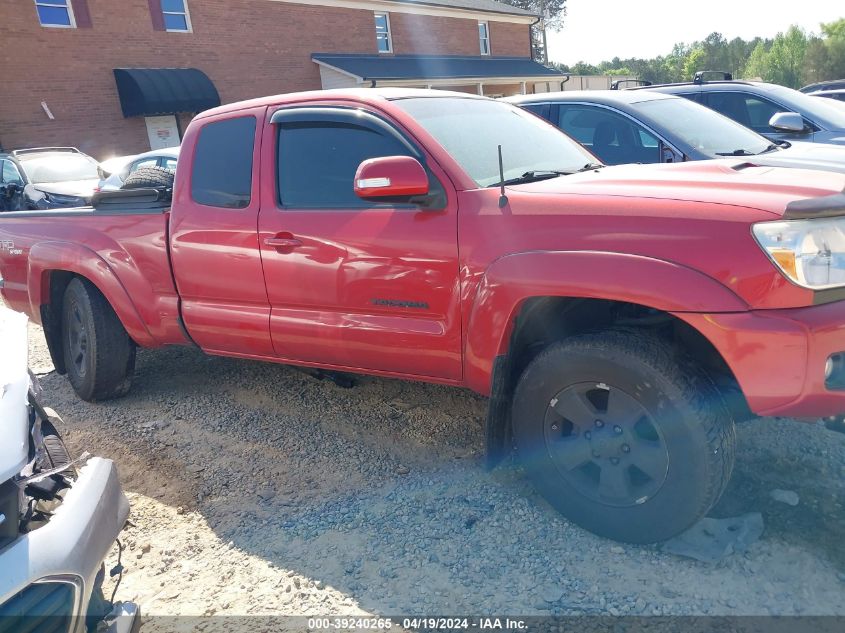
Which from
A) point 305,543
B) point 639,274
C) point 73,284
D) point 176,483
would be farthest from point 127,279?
point 639,274

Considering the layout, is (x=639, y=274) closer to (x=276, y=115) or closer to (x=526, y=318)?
(x=526, y=318)

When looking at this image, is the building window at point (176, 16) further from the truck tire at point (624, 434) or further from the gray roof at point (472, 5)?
the truck tire at point (624, 434)

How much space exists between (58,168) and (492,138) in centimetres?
1238

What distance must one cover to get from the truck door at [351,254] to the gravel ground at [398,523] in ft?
1.93

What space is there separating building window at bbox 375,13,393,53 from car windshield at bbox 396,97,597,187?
977 inches

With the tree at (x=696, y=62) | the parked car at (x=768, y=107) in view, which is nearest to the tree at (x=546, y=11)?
the tree at (x=696, y=62)

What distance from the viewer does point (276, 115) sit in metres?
3.63

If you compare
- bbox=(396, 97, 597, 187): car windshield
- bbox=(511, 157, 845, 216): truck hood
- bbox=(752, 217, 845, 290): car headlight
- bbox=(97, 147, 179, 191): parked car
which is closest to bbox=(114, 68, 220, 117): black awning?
bbox=(97, 147, 179, 191): parked car

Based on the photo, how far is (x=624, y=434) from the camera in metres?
2.64

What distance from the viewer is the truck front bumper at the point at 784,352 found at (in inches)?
87.9

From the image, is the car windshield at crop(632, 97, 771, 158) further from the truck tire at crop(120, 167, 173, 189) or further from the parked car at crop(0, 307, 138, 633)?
the parked car at crop(0, 307, 138, 633)

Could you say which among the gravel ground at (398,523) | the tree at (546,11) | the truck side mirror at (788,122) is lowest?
the gravel ground at (398,523)

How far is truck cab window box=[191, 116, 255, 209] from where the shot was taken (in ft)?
Result: 12.2

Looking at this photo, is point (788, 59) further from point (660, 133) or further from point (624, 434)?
point (624, 434)
